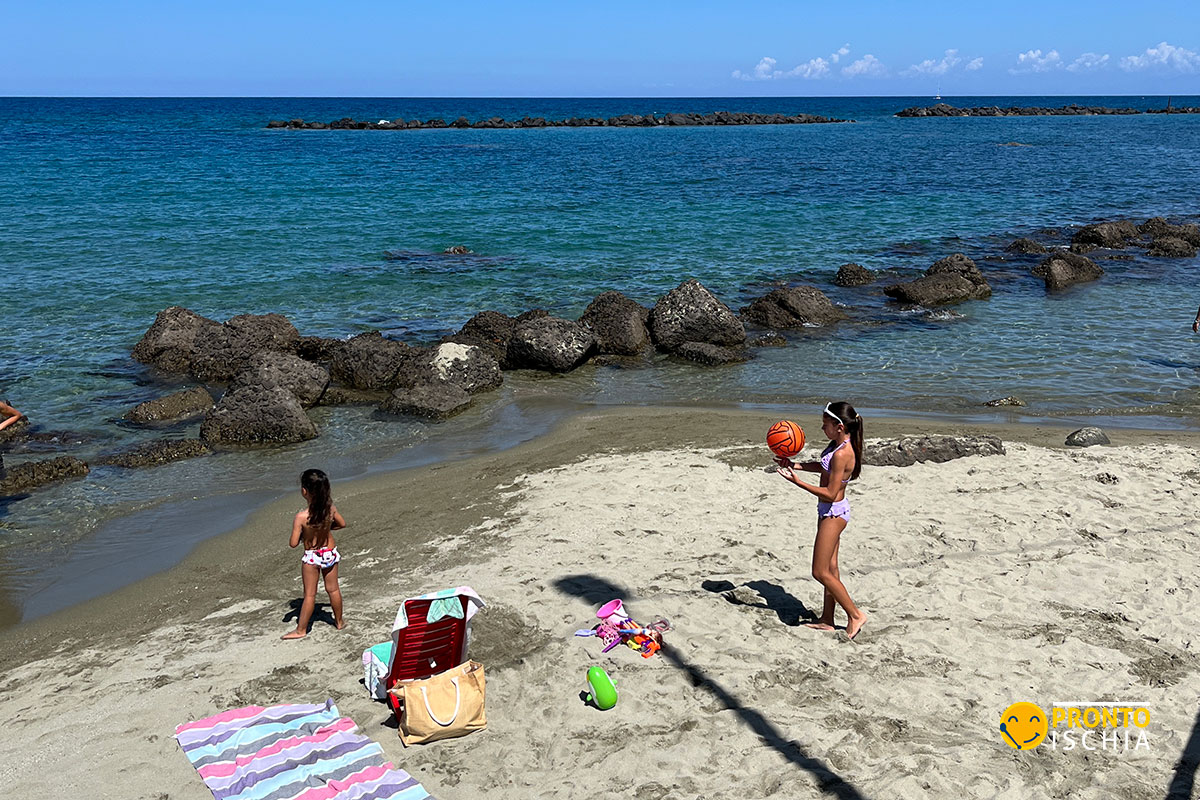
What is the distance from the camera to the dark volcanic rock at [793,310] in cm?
1866

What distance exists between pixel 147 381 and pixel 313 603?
32.6 feet

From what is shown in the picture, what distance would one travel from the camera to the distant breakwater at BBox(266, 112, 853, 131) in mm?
98812

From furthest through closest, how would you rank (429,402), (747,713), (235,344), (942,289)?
(942,289) → (235,344) → (429,402) → (747,713)

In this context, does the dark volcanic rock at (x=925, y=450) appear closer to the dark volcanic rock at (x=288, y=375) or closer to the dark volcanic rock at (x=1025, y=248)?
the dark volcanic rock at (x=288, y=375)

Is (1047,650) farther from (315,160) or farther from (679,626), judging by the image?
(315,160)

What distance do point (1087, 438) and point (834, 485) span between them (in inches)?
255

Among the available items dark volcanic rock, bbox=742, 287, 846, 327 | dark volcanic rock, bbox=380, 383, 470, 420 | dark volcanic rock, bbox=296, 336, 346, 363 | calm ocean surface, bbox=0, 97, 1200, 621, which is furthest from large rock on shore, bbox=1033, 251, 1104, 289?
dark volcanic rock, bbox=296, 336, 346, 363

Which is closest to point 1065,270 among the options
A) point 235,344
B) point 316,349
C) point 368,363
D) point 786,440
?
point 368,363

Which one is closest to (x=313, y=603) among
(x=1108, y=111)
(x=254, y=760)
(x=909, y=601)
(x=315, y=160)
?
(x=254, y=760)

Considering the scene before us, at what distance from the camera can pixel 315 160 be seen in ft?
186

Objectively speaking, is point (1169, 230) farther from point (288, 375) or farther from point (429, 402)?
point (288, 375)

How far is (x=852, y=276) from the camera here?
74.3 feet

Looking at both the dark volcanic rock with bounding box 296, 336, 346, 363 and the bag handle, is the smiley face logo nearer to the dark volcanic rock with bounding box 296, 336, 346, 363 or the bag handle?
the bag handle

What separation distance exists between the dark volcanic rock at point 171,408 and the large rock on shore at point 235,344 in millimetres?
1412
